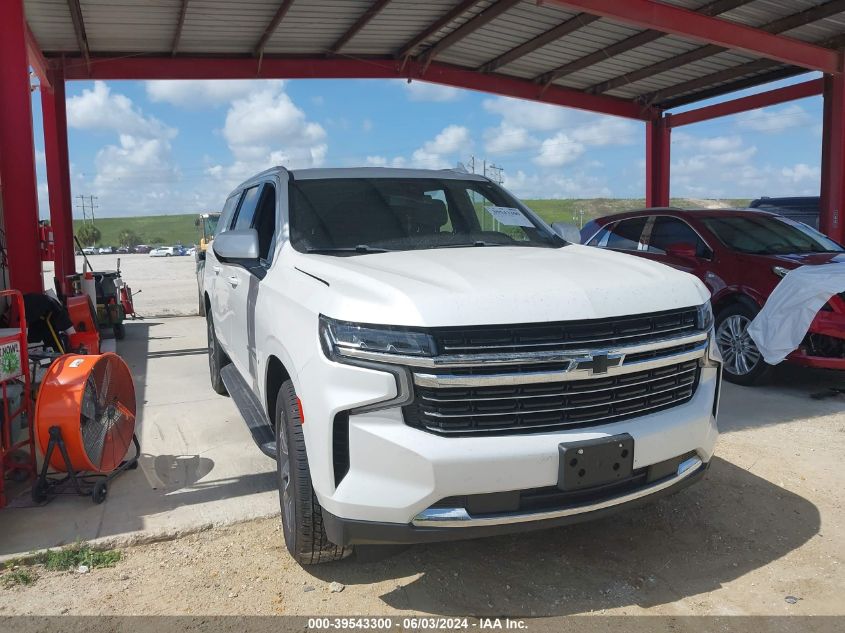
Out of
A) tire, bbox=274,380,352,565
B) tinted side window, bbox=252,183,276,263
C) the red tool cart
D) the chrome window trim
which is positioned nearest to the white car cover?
the chrome window trim

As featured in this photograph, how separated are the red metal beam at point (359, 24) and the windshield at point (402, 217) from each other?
6.49 m

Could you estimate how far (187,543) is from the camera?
11.7 feet

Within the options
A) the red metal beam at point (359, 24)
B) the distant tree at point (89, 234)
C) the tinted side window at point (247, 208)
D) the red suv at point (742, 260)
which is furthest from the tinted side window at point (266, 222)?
the distant tree at point (89, 234)

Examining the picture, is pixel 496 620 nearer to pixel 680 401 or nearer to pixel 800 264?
pixel 680 401

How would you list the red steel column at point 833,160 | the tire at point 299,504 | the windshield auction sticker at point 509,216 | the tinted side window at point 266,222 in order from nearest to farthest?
the tire at point 299,504 → the tinted side window at point 266,222 → the windshield auction sticker at point 509,216 → the red steel column at point 833,160

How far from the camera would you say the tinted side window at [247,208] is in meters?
4.81

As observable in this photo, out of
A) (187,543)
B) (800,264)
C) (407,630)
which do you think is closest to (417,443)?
(407,630)

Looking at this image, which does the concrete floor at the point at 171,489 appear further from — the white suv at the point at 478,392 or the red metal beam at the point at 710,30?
the red metal beam at the point at 710,30

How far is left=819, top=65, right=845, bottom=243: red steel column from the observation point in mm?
11688

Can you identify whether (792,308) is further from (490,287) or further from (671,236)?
(490,287)

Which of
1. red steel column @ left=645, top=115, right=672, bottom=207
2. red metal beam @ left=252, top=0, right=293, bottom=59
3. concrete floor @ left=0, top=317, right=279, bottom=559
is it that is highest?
red metal beam @ left=252, top=0, right=293, bottom=59

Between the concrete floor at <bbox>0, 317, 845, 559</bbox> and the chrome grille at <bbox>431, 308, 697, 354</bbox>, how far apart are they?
188cm

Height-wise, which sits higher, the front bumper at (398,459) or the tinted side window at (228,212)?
the tinted side window at (228,212)

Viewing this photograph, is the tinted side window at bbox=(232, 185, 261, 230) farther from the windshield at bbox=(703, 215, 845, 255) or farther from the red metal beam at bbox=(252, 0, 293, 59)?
the red metal beam at bbox=(252, 0, 293, 59)
